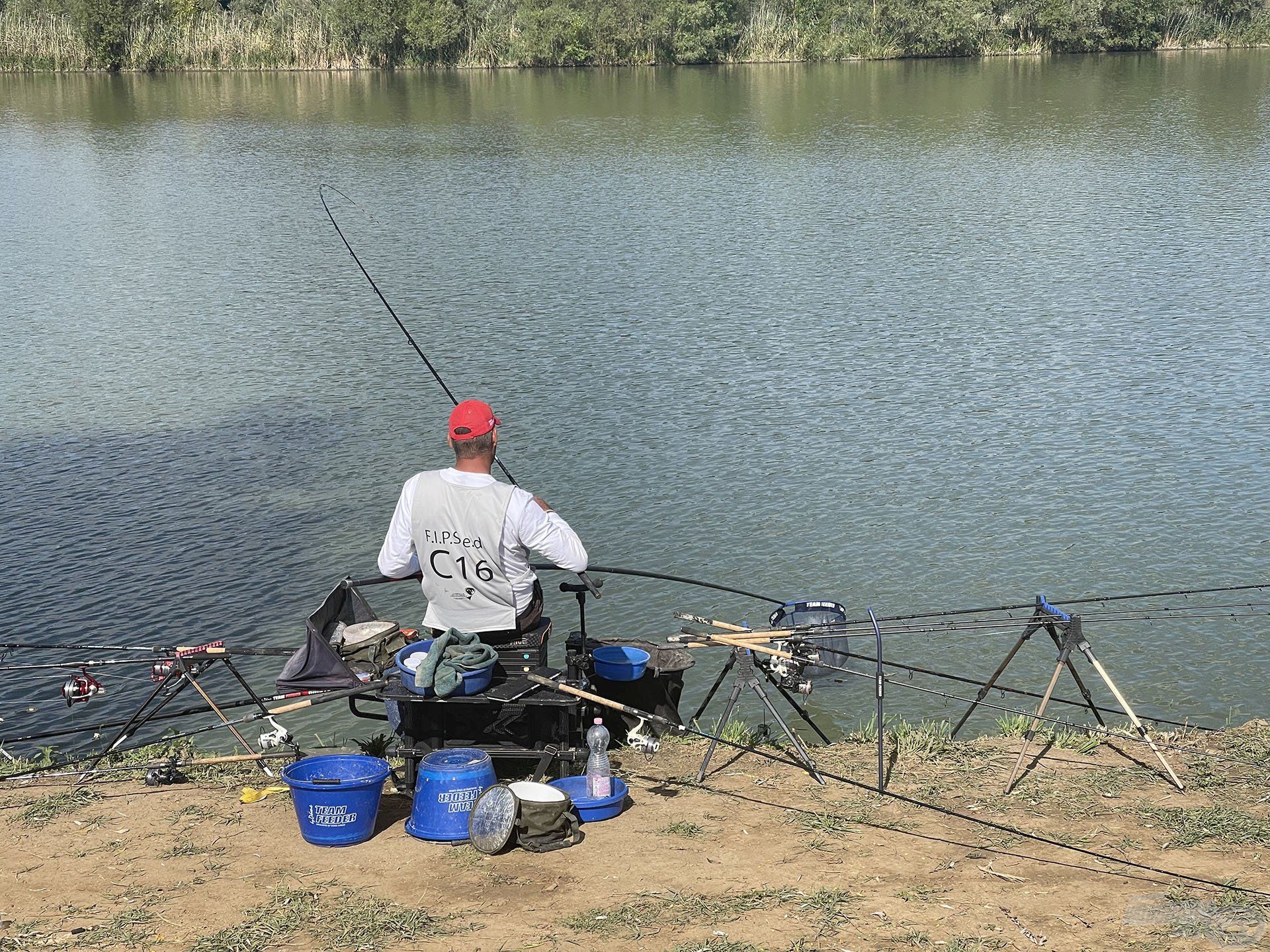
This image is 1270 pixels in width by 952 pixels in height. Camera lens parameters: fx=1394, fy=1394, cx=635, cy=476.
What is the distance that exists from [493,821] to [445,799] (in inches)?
10.9

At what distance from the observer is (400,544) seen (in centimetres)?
612

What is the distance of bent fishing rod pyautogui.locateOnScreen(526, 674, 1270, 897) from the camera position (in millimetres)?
5391

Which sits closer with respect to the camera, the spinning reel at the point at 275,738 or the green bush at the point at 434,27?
the spinning reel at the point at 275,738

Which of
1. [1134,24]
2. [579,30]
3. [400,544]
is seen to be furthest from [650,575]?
[1134,24]

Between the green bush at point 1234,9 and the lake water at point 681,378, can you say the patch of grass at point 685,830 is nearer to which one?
the lake water at point 681,378

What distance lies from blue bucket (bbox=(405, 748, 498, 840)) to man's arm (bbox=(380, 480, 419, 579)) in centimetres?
90

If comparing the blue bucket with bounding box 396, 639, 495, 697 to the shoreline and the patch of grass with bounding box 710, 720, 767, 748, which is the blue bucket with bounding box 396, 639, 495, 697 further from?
the shoreline

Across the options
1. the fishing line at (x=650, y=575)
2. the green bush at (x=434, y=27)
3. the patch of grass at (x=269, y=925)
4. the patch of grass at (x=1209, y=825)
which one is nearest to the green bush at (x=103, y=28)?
the green bush at (x=434, y=27)

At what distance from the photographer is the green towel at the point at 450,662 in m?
5.85

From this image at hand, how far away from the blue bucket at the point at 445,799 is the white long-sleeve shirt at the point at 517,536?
0.85m

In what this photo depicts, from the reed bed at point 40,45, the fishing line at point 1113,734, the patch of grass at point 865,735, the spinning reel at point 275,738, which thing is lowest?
the patch of grass at point 865,735

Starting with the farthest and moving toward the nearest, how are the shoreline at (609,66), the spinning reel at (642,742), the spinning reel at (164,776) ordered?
the shoreline at (609,66)
the spinning reel at (164,776)
the spinning reel at (642,742)

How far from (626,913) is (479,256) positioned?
17.6 metres

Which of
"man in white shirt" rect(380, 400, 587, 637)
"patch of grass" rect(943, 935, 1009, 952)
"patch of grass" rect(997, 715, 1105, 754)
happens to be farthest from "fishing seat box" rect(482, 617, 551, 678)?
"patch of grass" rect(997, 715, 1105, 754)
